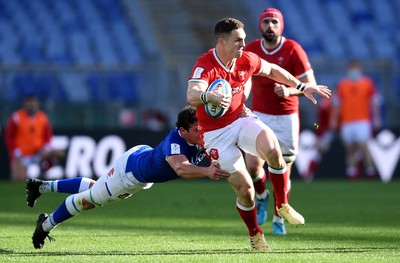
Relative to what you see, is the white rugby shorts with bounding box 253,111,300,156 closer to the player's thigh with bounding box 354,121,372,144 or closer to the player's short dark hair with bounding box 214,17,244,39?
the player's short dark hair with bounding box 214,17,244,39

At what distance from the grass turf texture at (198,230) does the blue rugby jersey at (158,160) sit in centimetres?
67

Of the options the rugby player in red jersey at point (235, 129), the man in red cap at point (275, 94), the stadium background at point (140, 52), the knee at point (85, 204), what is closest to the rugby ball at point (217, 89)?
the rugby player in red jersey at point (235, 129)

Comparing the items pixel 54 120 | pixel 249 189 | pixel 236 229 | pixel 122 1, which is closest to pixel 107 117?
pixel 54 120

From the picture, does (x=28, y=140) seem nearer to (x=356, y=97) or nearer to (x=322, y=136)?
(x=322, y=136)

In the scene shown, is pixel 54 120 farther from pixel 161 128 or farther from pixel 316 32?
pixel 316 32

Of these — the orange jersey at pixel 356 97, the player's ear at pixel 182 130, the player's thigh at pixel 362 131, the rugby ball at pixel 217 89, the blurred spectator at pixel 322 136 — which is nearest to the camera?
the rugby ball at pixel 217 89

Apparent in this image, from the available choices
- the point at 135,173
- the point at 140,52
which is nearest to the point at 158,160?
the point at 135,173

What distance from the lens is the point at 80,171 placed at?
21.6 metres

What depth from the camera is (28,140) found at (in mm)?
22141

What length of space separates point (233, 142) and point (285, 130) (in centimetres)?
245

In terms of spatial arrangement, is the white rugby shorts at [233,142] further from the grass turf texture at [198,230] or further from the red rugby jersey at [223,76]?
the grass turf texture at [198,230]

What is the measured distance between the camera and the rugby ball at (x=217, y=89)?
934cm

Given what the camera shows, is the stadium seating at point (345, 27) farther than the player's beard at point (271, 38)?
Yes

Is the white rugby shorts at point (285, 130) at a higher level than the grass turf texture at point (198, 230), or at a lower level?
higher
